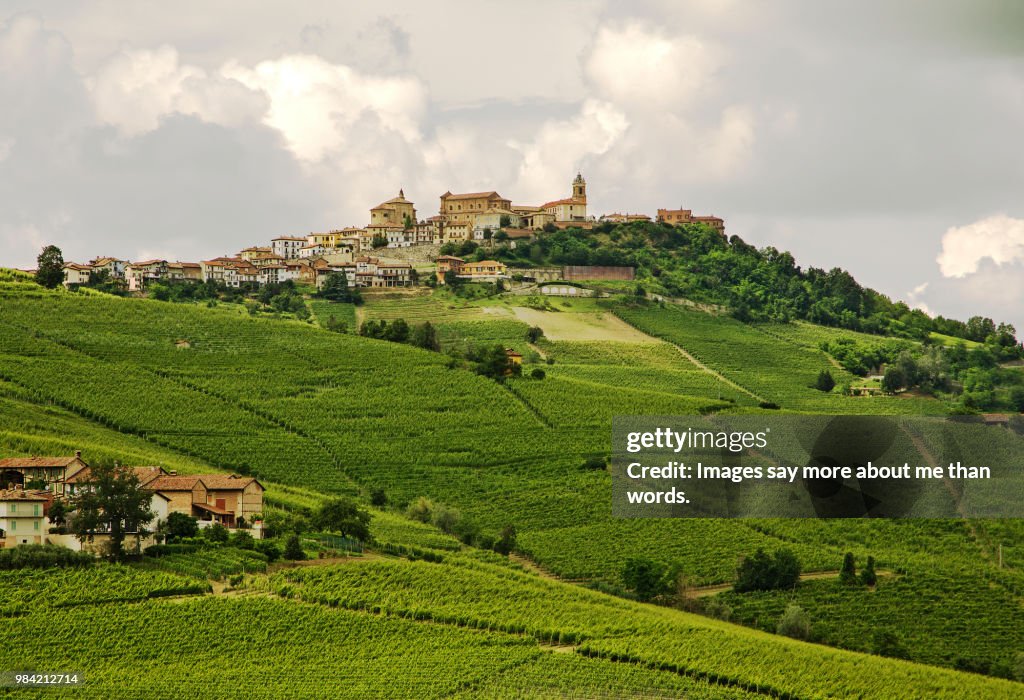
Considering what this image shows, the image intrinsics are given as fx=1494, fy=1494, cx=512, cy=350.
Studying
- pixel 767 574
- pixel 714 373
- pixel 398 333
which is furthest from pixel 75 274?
pixel 767 574

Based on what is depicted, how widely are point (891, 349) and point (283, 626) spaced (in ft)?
243

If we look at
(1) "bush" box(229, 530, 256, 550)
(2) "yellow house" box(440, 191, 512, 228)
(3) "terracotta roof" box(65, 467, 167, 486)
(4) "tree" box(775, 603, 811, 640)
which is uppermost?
(2) "yellow house" box(440, 191, 512, 228)

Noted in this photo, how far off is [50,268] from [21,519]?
51.4 metres

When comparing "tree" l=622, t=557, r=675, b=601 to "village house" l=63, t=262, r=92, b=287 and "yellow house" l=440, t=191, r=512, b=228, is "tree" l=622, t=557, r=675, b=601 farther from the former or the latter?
"yellow house" l=440, t=191, r=512, b=228

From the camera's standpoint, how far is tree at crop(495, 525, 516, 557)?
178 ft

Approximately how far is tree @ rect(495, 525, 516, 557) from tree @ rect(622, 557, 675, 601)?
5414 millimetres

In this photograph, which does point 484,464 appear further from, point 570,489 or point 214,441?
point 214,441

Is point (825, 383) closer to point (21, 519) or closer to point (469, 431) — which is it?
point (469, 431)

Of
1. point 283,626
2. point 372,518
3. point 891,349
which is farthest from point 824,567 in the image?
point 891,349

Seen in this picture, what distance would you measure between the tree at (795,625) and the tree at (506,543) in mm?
11255

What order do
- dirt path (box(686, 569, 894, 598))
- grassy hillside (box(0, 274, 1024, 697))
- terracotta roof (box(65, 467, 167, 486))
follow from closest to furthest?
grassy hillside (box(0, 274, 1024, 697)) → terracotta roof (box(65, 467, 167, 486)) → dirt path (box(686, 569, 894, 598))

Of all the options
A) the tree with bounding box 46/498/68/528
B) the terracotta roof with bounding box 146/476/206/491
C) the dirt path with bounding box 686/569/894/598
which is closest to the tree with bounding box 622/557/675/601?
the dirt path with bounding box 686/569/894/598

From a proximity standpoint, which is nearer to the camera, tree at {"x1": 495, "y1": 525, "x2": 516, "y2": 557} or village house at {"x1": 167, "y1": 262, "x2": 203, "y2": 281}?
tree at {"x1": 495, "y1": 525, "x2": 516, "y2": 557}

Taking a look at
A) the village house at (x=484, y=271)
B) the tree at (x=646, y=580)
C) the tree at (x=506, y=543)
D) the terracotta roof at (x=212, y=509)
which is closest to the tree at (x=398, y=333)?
the village house at (x=484, y=271)
